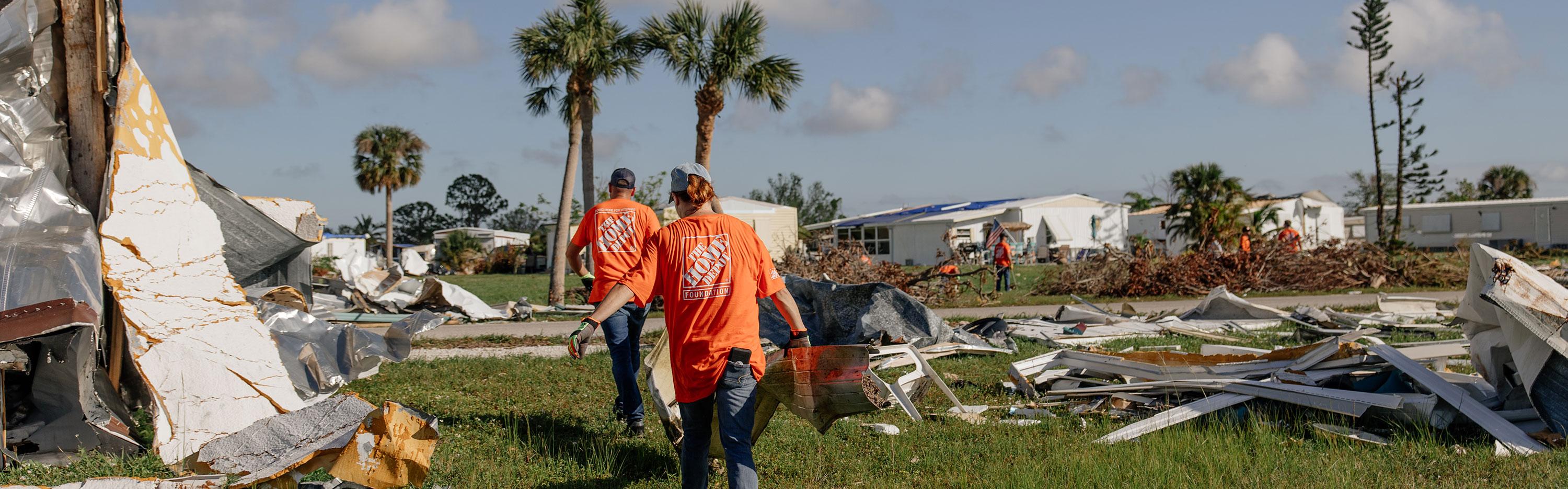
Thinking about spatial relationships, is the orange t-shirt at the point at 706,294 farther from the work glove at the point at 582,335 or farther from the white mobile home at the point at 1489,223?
the white mobile home at the point at 1489,223

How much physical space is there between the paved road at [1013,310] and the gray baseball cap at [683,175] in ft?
26.6

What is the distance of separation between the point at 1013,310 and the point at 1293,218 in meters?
32.2

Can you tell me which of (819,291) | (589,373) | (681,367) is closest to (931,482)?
(681,367)

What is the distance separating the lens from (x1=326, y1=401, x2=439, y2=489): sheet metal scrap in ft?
13.4

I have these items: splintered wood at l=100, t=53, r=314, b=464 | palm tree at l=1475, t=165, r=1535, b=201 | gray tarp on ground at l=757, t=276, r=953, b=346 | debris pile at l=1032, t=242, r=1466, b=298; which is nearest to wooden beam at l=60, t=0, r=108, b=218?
splintered wood at l=100, t=53, r=314, b=464

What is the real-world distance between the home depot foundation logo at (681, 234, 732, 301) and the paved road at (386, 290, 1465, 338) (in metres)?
8.26

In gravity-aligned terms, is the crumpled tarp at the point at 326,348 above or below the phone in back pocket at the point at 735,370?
below

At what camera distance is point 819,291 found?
9.63 meters

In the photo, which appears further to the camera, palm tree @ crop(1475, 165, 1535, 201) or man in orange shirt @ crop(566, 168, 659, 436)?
palm tree @ crop(1475, 165, 1535, 201)

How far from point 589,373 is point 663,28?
461 inches

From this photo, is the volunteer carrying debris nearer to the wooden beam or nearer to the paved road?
the wooden beam

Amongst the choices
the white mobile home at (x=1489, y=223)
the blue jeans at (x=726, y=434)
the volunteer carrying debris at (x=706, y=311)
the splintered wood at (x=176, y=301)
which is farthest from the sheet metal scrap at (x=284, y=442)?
the white mobile home at (x=1489, y=223)

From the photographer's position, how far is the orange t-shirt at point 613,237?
5.23 m

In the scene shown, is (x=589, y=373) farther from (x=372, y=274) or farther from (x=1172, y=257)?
(x=1172, y=257)
